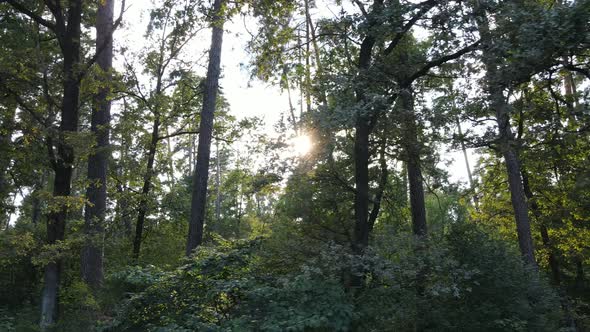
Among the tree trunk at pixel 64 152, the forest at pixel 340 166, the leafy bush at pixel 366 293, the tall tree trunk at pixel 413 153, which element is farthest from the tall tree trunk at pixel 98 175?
the tall tree trunk at pixel 413 153

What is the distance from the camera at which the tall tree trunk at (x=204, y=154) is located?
13.7m

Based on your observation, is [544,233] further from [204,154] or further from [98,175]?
[98,175]

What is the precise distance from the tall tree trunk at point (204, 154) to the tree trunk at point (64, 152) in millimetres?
4082

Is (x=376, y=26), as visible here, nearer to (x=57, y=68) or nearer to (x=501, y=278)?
(x=501, y=278)

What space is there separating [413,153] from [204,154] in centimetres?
638

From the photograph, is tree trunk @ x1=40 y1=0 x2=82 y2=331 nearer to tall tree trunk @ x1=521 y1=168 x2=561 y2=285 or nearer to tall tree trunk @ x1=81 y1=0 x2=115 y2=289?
tall tree trunk @ x1=81 y1=0 x2=115 y2=289

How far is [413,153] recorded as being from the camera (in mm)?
10539

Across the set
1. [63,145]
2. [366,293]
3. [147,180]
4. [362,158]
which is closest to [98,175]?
[63,145]

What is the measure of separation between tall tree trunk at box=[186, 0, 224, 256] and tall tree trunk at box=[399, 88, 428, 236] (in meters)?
5.67

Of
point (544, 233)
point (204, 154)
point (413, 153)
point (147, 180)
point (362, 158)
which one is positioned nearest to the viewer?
point (362, 158)

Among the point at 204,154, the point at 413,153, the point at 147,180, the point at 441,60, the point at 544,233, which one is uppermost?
the point at 441,60

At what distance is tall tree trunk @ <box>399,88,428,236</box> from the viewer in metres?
10.0

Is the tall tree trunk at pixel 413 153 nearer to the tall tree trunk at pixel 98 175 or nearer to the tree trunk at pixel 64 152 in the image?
the tree trunk at pixel 64 152

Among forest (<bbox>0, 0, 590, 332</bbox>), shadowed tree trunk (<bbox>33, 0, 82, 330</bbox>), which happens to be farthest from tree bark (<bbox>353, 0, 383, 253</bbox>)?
shadowed tree trunk (<bbox>33, 0, 82, 330</bbox>)
